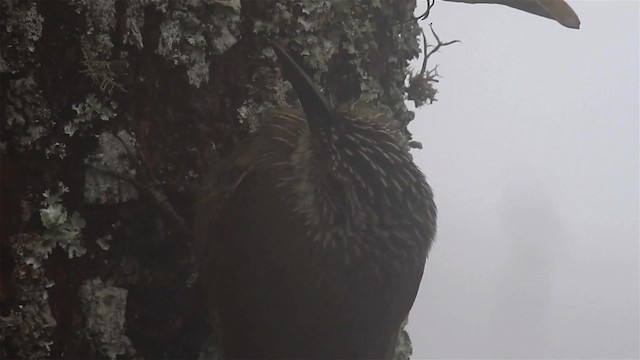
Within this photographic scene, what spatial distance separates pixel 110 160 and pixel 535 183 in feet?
2.45

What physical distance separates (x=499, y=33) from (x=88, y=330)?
86cm

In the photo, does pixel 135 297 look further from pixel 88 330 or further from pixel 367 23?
pixel 367 23

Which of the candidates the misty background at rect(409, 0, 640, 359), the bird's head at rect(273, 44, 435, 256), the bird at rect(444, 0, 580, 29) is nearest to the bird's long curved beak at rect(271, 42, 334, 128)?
the bird's head at rect(273, 44, 435, 256)

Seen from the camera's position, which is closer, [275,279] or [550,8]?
[275,279]

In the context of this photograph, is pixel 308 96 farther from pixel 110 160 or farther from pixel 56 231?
pixel 56 231

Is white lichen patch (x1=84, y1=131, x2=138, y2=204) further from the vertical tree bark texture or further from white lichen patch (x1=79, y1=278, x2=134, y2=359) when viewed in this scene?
white lichen patch (x1=79, y1=278, x2=134, y2=359)

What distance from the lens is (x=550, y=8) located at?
50.9 inches

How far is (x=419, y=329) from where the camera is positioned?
1.22 meters

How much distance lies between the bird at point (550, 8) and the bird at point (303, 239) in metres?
0.39

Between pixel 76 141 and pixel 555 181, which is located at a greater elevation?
pixel 555 181

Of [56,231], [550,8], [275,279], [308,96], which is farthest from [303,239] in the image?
[550,8]

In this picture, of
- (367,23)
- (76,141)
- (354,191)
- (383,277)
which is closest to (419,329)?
(383,277)

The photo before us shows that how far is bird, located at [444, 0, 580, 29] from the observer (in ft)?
4.10

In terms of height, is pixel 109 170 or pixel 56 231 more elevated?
pixel 109 170
